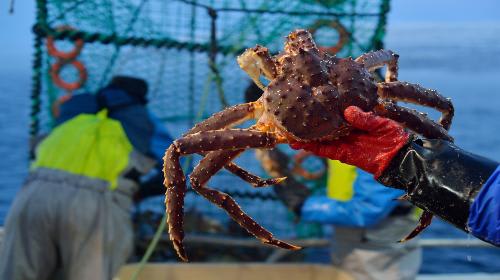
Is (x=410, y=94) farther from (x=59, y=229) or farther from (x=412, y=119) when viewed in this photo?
(x=59, y=229)

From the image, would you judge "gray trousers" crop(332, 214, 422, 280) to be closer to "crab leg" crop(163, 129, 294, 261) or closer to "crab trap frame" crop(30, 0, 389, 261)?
"crab trap frame" crop(30, 0, 389, 261)

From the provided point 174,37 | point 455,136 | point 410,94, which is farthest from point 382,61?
point 455,136

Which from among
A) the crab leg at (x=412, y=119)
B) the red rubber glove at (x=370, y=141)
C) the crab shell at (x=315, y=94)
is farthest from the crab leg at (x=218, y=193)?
the crab leg at (x=412, y=119)

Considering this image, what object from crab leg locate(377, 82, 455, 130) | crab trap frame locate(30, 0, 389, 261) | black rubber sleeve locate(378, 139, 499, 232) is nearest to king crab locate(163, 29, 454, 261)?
crab leg locate(377, 82, 455, 130)

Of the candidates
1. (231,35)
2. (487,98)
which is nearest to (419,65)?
(487,98)

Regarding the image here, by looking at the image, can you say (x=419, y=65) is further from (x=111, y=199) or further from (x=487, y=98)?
(x=111, y=199)

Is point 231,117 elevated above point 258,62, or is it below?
below

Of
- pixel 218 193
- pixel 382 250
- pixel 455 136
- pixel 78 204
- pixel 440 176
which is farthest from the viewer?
pixel 455 136
